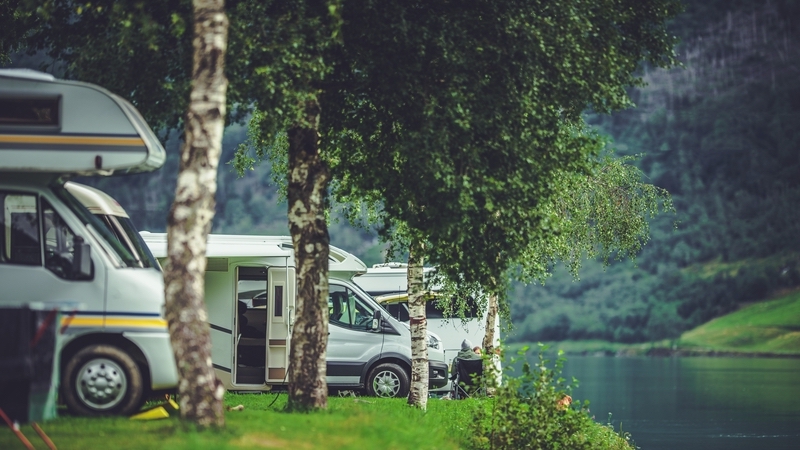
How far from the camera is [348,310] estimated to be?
23094mm

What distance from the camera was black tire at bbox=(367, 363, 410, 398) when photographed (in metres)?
Result: 23.1

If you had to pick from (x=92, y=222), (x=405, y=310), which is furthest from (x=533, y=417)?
(x=405, y=310)

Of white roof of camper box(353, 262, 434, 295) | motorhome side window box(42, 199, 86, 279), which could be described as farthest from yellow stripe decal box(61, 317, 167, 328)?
white roof of camper box(353, 262, 434, 295)

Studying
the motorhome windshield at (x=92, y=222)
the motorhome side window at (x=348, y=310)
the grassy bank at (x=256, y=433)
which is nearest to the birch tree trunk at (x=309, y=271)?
the grassy bank at (x=256, y=433)

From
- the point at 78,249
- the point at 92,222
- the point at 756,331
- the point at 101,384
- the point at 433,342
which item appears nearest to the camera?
the point at 78,249

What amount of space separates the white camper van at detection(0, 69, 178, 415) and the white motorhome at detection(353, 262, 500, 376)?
1453 centimetres

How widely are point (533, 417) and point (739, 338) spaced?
5904 inches

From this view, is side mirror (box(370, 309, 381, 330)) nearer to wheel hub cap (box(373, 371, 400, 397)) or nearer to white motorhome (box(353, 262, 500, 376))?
wheel hub cap (box(373, 371, 400, 397))

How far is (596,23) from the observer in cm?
1622

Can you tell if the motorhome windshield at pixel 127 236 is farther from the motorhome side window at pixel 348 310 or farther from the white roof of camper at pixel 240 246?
the motorhome side window at pixel 348 310

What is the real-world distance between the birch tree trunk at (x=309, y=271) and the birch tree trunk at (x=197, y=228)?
10.5 feet

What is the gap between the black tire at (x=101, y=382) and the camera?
1247cm

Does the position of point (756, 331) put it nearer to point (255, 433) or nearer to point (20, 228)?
point (20, 228)

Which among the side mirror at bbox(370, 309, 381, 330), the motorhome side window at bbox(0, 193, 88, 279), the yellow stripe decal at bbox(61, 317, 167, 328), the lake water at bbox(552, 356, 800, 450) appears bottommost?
the lake water at bbox(552, 356, 800, 450)
